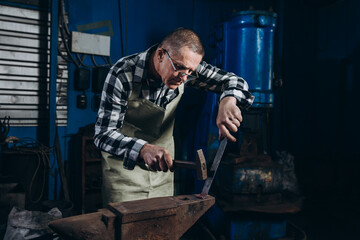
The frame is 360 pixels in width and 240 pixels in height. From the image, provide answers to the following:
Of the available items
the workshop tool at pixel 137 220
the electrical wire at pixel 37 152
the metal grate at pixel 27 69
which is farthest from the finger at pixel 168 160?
the metal grate at pixel 27 69

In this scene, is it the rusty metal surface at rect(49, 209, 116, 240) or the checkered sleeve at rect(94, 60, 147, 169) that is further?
the checkered sleeve at rect(94, 60, 147, 169)

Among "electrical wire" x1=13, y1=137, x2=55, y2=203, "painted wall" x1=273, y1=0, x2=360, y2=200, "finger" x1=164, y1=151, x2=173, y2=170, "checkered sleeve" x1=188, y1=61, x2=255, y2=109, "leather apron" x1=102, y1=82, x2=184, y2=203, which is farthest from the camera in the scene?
"painted wall" x1=273, y1=0, x2=360, y2=200

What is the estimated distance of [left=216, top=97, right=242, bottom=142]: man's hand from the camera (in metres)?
1.54

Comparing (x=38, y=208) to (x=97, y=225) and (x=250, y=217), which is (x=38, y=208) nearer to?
(x=250, y=217)

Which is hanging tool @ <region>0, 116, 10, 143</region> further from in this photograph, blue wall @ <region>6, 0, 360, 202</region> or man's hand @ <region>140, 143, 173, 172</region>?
man's hand @ <region>140, 143, 173, 172</region>

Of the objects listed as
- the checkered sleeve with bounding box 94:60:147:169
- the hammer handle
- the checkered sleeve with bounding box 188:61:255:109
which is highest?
the checkered sleeve with bounding box 188:61:255:109

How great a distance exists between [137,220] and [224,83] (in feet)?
4.17

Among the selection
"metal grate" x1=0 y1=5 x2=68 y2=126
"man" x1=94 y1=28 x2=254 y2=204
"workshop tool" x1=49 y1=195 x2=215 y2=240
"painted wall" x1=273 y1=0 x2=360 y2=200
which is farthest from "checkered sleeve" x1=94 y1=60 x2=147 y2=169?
"painted wall" x1=273 y1=0 x2=360 y2=200

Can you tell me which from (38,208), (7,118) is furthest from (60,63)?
(38,208)

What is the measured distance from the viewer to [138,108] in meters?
1.94

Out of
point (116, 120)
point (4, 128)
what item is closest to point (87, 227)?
point (116, 120)

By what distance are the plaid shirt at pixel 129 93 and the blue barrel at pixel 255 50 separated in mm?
997

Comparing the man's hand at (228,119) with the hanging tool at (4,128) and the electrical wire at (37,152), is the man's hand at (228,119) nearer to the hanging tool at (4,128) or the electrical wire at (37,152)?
the electrical wire at (37,152)

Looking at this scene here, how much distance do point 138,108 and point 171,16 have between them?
3.11 meters
